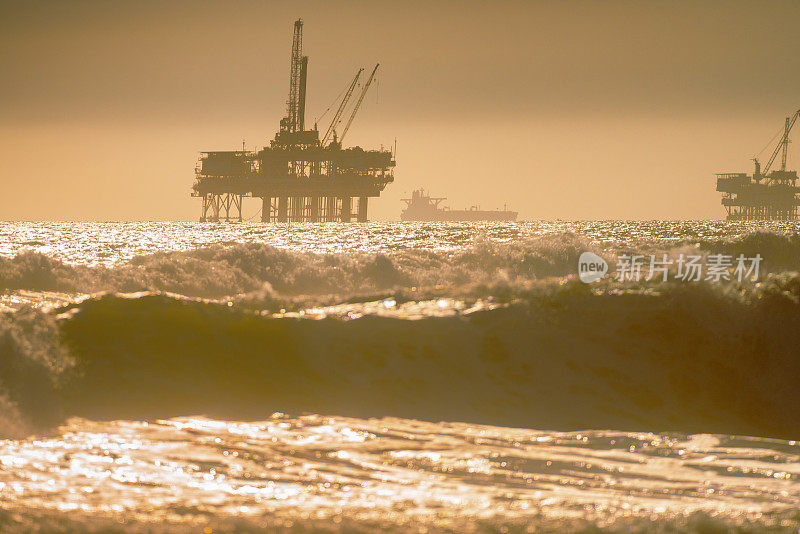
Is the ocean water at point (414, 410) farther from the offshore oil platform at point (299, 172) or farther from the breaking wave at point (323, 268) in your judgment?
the offshore oil platform at point (299, 172)

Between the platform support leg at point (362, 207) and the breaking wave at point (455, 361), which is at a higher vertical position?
the platform support leg at point (362, 207)

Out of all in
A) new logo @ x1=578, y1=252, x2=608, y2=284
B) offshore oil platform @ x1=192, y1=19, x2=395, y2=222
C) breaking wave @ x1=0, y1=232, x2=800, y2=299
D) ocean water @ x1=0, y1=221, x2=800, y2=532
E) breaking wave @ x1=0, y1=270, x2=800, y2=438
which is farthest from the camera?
offshore oil platform @ x1=192, y1=19, x2=395, y2=222

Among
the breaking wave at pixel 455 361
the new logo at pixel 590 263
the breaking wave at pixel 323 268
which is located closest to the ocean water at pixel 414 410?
the breaking wave at pixel 455 361

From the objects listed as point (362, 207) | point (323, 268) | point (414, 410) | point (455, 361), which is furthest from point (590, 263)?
point (362, 207)

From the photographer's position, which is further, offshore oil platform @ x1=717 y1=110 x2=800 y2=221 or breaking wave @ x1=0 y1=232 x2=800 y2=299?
offshore oil platform @ x1=717 y1=110 x2=800 y2=221

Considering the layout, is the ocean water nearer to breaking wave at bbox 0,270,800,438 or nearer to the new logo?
breaking wave at bbox 0,270,800,438

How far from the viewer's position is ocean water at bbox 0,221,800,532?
548cm

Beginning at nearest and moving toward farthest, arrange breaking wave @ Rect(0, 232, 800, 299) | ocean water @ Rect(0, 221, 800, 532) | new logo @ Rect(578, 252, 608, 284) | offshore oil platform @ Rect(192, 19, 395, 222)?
ocean water @ Rect(0, 221, 800, 532) → breaking wave @ Rect(0, 232, 800, 299) → new logo @ Rect(578, 252, 608, 284) → offshore oil platform @ Rect(192, 19, 395, 222)

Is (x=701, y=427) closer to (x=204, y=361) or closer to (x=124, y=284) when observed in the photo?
(x=204, y=361)

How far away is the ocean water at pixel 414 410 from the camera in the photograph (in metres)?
5.48

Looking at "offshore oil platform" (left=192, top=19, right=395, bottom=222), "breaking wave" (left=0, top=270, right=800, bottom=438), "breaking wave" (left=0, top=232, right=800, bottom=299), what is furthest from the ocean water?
"offshore oil platform" (left=192, top=19, right=395, bottom=222)

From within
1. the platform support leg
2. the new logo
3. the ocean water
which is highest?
the platform support leg

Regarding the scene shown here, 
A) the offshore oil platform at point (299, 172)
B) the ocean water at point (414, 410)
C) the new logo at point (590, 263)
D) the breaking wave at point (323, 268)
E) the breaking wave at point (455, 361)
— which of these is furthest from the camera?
the offshore oil platform at point (299, 172)

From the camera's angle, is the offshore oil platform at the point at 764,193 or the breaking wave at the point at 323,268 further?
the offshore oil platform at the point at 764,193
